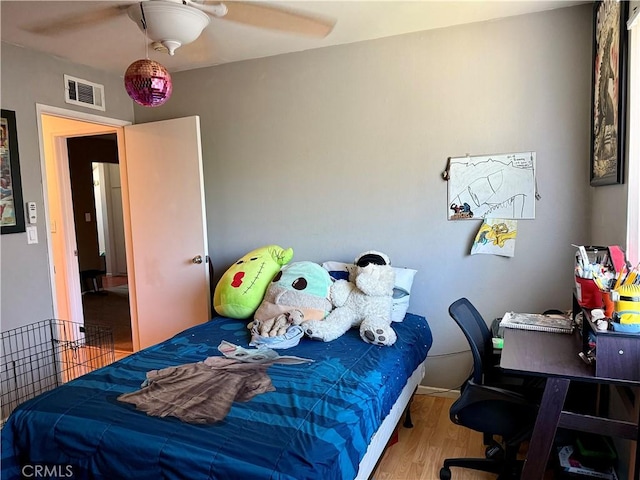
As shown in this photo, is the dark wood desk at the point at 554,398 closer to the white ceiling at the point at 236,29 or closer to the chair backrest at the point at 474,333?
the chair backrest at the point at 474,333

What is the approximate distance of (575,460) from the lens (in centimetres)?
198

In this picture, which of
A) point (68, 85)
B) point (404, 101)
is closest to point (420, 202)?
point (404, 101)

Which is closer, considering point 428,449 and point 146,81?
point 146,81

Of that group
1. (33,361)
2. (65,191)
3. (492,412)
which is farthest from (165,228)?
(492,412)

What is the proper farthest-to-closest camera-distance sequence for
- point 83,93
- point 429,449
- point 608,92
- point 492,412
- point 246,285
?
1. point 83,93
2. point 246,285
3. point 429,449
4. point 608,92
5. point 492,412

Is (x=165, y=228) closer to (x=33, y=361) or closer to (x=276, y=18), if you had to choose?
(x=33, y=361)

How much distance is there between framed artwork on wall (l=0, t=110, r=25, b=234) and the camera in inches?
108

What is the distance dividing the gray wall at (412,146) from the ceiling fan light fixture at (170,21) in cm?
107

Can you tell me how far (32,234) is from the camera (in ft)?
9.59

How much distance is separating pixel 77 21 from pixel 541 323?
2993 mm

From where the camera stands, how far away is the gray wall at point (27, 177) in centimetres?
279

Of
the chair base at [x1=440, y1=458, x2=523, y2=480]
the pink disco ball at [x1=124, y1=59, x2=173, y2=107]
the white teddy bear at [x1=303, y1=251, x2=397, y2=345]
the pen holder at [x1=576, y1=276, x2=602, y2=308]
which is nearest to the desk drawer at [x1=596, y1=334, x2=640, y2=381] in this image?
the pen holder at [x1=576, y1=276, x2=602, y2=308]

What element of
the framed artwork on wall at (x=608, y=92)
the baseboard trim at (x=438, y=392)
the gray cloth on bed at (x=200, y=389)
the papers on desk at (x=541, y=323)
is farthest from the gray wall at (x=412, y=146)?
the gray cloth on bed at (x=200, y=389)

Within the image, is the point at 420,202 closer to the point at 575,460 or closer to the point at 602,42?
the point at 602,42
